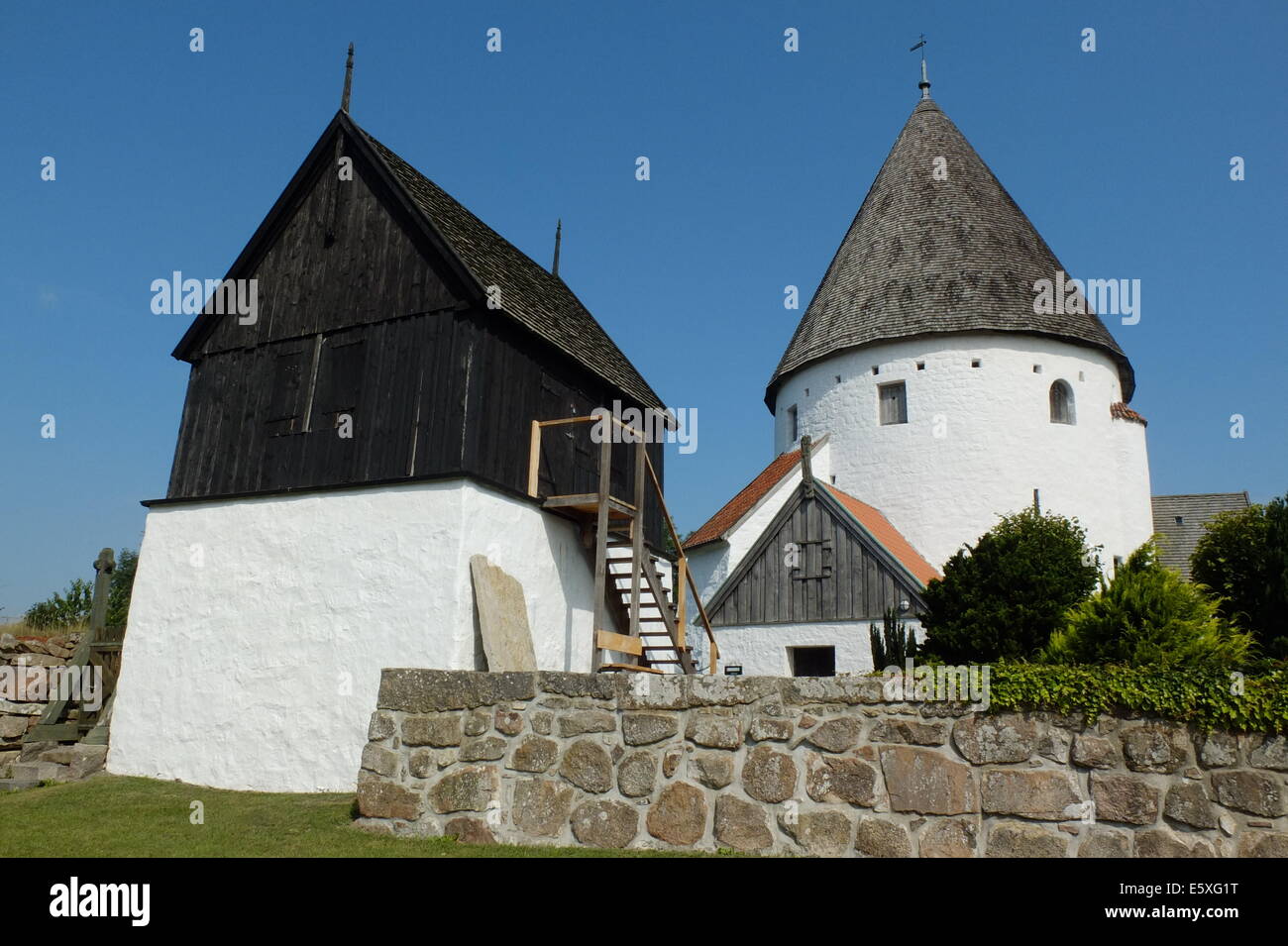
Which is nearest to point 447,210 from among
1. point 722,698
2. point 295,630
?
point 295,630

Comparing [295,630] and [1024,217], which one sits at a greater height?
[1024,217]

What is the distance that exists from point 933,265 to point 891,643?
35.6ft

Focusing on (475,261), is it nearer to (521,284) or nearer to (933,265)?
(521,284)

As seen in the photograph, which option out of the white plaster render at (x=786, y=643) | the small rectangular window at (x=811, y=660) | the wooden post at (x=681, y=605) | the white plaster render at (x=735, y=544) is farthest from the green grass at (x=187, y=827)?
the white plaster render at (x=735, y=544)

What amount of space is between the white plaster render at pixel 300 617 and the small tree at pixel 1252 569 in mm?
9023

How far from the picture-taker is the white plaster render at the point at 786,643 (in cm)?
1919

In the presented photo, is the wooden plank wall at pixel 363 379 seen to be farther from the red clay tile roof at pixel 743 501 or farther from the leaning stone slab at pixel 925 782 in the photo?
the red clay tile roof at pixel 743 501

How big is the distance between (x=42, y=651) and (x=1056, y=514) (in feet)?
66.6

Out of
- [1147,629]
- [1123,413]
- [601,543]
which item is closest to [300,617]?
[601,543]

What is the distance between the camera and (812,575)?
792 inches

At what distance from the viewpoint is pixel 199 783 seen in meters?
A: 12.5

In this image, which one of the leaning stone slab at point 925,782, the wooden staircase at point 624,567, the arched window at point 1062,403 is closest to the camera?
the leaning stone slab at point 925,782
